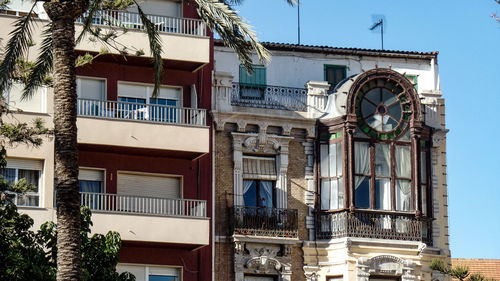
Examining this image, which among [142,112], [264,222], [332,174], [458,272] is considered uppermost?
[142,112]

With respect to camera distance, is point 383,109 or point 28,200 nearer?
point 28,200

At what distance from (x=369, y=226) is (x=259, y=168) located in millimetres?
3901

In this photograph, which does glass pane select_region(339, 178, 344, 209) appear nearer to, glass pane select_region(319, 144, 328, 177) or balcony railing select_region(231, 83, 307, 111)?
glass pane select_region(319, 144, 328, 177)

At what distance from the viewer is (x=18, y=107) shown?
3925cm

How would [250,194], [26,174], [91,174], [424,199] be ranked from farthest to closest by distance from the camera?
[424,199]
[250,194]
[91,174]
[26,174]

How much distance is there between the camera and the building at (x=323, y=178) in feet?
135

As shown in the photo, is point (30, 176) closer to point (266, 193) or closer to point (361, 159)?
point (266, 193)

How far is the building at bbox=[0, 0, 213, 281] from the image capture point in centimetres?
3878

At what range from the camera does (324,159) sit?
42.2 m

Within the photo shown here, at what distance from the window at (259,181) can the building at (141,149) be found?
4.25 feet

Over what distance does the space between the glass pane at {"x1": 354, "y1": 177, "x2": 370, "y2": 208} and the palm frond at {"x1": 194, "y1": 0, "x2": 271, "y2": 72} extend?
1159cm

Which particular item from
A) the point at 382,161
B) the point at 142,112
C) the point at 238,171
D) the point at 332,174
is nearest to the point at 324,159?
the point at 332,174

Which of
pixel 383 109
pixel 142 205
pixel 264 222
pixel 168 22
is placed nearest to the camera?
pixel 142 205

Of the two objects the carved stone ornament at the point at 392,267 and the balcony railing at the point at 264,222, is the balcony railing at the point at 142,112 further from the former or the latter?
the carved stone ornament at the point at 392,267
